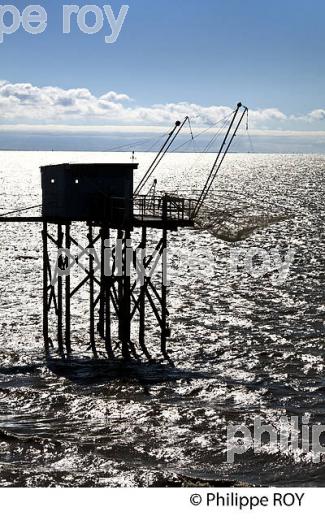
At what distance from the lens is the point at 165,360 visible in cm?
3347

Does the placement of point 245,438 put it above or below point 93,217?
below

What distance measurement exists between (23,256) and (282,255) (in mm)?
25972

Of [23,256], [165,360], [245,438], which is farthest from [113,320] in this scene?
[23,256]

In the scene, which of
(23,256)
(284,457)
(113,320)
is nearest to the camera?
(284,457)

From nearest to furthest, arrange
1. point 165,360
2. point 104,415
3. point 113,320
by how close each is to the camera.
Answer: point 104,415
point 165,360
point 113,320

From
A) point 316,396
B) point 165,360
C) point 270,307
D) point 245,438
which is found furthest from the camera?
point 270,307

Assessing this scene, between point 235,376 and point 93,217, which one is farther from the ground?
point 93,217

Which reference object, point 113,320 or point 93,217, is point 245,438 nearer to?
point 93,217

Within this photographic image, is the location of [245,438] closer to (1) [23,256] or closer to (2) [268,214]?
(1) [23,256]

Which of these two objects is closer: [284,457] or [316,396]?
[284,457]
